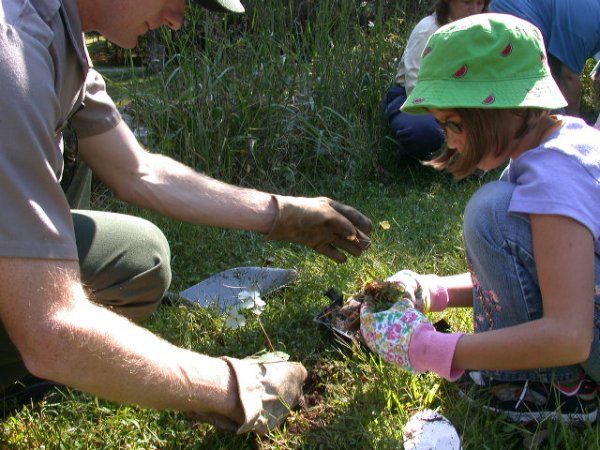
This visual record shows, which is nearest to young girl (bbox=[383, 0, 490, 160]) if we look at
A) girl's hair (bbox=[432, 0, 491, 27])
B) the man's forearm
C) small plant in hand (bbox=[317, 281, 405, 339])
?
girl's hair (bbox=[432, 0, 491, 27])

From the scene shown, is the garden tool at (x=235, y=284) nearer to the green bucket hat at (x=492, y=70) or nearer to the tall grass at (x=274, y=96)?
the tall grass at (x=274, y=96)

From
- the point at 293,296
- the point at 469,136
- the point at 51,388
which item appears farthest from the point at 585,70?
the point at 51,388

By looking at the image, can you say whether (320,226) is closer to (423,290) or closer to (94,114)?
(423,290)

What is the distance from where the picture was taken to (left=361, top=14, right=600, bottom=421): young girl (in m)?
1.61

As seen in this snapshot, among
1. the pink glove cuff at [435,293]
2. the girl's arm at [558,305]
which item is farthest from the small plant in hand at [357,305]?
the girl's arm at [558,305]

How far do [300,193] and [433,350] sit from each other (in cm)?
217

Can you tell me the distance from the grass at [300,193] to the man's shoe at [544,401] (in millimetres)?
34

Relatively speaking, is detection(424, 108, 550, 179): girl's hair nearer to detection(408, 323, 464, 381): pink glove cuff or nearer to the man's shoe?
detection(408, 323, 464, 381): pink glove cuff

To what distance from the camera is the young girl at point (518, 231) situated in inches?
63.2

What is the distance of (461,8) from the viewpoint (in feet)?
13.8

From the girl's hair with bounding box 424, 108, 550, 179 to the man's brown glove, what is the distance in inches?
28.9

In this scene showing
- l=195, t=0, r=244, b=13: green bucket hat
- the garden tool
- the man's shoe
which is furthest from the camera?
the garden tool

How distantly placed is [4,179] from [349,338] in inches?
48.4

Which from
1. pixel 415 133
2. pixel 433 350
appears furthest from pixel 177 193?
pixel 415 133
